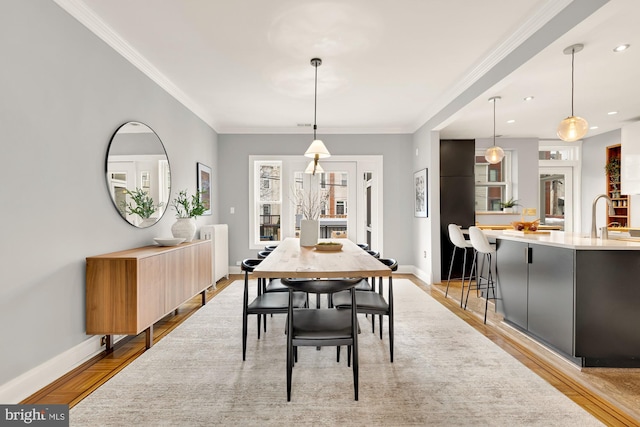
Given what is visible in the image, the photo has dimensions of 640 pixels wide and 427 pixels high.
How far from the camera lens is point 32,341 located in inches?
81.2

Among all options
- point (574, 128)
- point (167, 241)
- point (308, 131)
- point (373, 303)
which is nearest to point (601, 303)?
point (574, 128)

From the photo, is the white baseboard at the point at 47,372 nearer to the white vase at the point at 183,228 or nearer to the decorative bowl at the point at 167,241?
the decorative bowl at the point at 167,241

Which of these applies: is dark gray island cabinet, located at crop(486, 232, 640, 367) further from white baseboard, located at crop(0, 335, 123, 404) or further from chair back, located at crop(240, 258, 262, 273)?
white baseboard, located at crop(0, 335, 123, 404)

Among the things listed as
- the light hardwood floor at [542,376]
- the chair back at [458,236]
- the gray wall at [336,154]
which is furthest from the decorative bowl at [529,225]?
the gray wall at [336,154]

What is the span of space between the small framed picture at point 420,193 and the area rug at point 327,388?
8.47ft

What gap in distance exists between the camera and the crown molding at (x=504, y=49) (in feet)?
Answer: 7.83

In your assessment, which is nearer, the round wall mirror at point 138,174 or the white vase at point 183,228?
the round wall mirror at point 138,174

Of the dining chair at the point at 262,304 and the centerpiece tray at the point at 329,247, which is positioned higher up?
the centerpiece tray at the point at 329,247

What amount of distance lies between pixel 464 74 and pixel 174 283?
361 centimetres

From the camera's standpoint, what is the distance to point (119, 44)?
9.57 ft

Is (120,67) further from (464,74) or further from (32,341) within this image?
(464,74)

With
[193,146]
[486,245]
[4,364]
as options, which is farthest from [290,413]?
[193,146]

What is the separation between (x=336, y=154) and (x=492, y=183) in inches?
120

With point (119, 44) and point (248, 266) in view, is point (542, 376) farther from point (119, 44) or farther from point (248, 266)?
point (119, 44)
